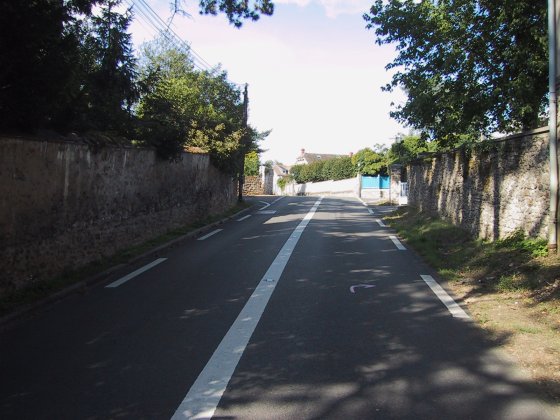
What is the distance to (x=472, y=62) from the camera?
40.7ft

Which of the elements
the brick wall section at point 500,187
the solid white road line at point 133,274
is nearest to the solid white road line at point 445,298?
the brick wall section at point 500,187

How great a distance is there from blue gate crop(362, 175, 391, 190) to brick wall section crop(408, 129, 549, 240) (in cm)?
2952

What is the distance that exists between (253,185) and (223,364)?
52381 millimetres

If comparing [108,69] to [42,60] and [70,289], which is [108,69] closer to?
[42,60]

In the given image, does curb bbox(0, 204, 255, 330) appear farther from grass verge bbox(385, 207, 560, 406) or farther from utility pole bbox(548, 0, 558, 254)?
utility pole bbox(548, 0, 558, 254)

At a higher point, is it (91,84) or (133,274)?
(91,84)

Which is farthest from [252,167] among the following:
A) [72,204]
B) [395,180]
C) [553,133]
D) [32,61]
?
[32,61]

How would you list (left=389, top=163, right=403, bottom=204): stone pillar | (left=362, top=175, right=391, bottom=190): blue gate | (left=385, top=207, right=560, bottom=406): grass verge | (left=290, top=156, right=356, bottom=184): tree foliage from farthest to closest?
(left=290, top=156, right=356, bottom=184): tree foliage, (left=362, top=175, right=391, bottom=190): blue gate, (left=389, top=163, right=403, bottom=204): stone pillar, (left=385, top=207, right=560, bottom=406): grass verge

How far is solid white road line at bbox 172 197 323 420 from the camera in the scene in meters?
3.70

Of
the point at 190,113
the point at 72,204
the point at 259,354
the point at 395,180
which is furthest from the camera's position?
the point at 395,180

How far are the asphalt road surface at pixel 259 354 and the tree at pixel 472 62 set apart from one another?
5.63 m

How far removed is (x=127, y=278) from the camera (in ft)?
28.9

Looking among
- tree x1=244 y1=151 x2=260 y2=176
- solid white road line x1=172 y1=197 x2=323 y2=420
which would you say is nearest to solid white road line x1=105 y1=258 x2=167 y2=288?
solid white road line x1=172 y1=197 x2=323 y2=420

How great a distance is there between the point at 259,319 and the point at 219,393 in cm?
210
